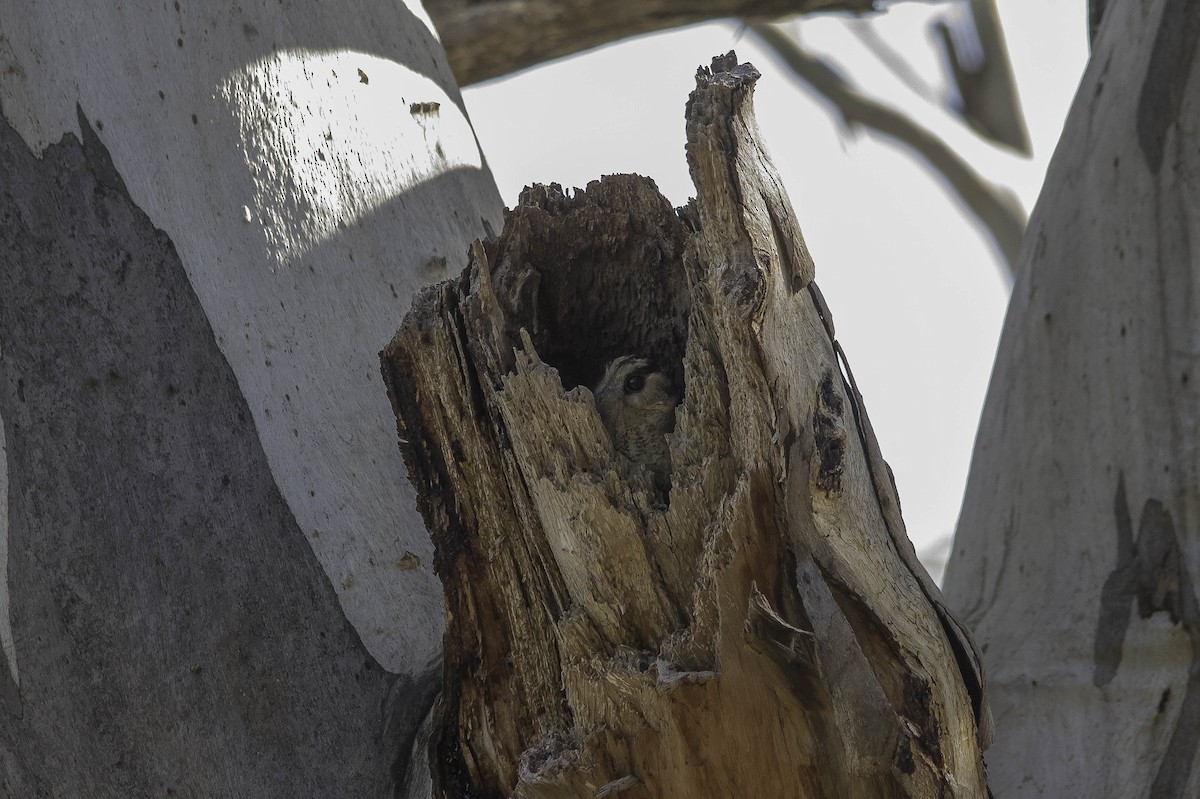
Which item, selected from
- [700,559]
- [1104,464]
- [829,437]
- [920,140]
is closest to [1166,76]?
[1104,464]

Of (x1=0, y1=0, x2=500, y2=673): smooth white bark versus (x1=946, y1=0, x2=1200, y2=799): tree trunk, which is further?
(x1=946, y1=0, x2=1200, y2=799): tree trunk

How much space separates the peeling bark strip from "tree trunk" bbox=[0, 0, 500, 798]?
0.15 meters

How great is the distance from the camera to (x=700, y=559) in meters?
0.84

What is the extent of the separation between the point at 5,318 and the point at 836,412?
0.84 m

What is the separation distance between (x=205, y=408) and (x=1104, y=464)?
1.08 meters

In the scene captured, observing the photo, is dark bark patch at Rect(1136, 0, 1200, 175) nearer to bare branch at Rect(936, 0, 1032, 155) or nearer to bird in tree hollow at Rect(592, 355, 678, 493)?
bird in tree hollow at Rect(592, 355, 678, 493)

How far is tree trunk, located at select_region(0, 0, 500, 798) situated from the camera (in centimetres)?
98

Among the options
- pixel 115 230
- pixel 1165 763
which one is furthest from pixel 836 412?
pixel 115 230

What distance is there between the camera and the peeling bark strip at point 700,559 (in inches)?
32.3

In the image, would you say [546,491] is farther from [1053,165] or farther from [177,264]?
[1053,165]

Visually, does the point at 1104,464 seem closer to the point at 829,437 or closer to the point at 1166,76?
the point at 1166,76

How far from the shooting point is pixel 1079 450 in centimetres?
139

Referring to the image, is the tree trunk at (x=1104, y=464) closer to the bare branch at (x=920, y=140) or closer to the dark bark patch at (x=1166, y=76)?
the dark bark patch at (x=1166, y=76)

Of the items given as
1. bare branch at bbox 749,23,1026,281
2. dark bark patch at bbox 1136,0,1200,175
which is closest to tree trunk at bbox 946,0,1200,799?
dark bark patch at bbox 1136,0,1200,175
